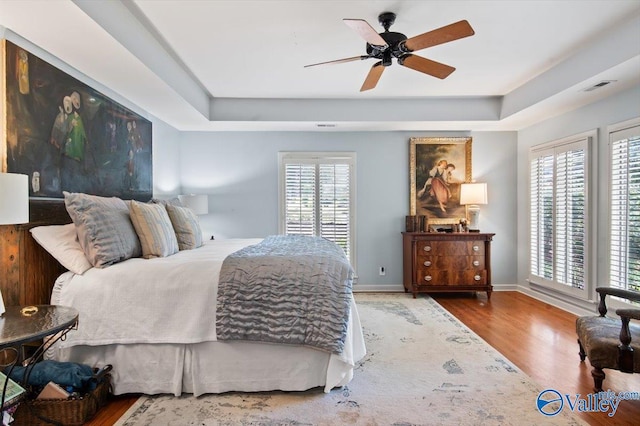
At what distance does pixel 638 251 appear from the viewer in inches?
124

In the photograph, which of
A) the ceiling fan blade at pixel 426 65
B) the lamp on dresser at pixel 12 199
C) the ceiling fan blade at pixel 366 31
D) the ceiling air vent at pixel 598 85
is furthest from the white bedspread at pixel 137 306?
the ceiling air vent at pixel 598 85

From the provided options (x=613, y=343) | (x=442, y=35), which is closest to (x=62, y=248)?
(x=442, y=35)

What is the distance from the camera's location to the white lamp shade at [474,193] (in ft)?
15.4

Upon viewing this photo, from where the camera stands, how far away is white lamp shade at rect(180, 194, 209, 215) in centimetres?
430

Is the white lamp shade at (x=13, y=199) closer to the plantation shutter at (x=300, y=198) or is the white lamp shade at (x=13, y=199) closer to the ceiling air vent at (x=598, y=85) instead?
the plantation shutter at (x=300, y=198)

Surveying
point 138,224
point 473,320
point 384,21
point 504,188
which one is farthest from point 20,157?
point 504,188

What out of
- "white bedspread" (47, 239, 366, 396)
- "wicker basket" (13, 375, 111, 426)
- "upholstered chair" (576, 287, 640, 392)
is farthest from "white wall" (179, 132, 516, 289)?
"wicker basket" (13, 375, 111, 426)

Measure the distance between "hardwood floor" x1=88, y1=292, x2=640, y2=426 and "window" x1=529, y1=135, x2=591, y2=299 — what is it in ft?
1.44

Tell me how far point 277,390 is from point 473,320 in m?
2.42

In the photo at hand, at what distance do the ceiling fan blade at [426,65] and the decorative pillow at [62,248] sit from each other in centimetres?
266

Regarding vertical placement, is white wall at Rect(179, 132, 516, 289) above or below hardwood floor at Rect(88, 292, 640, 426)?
above

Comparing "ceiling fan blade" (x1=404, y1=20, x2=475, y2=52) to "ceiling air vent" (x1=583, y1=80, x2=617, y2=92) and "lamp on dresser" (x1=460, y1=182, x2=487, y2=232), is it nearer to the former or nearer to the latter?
"ceiling air vent" (x1=583, y1=80, x2=617, y2=92)

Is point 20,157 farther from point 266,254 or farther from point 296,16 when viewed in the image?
point 296,16

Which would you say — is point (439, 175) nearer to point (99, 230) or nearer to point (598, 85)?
point (598, 85)
